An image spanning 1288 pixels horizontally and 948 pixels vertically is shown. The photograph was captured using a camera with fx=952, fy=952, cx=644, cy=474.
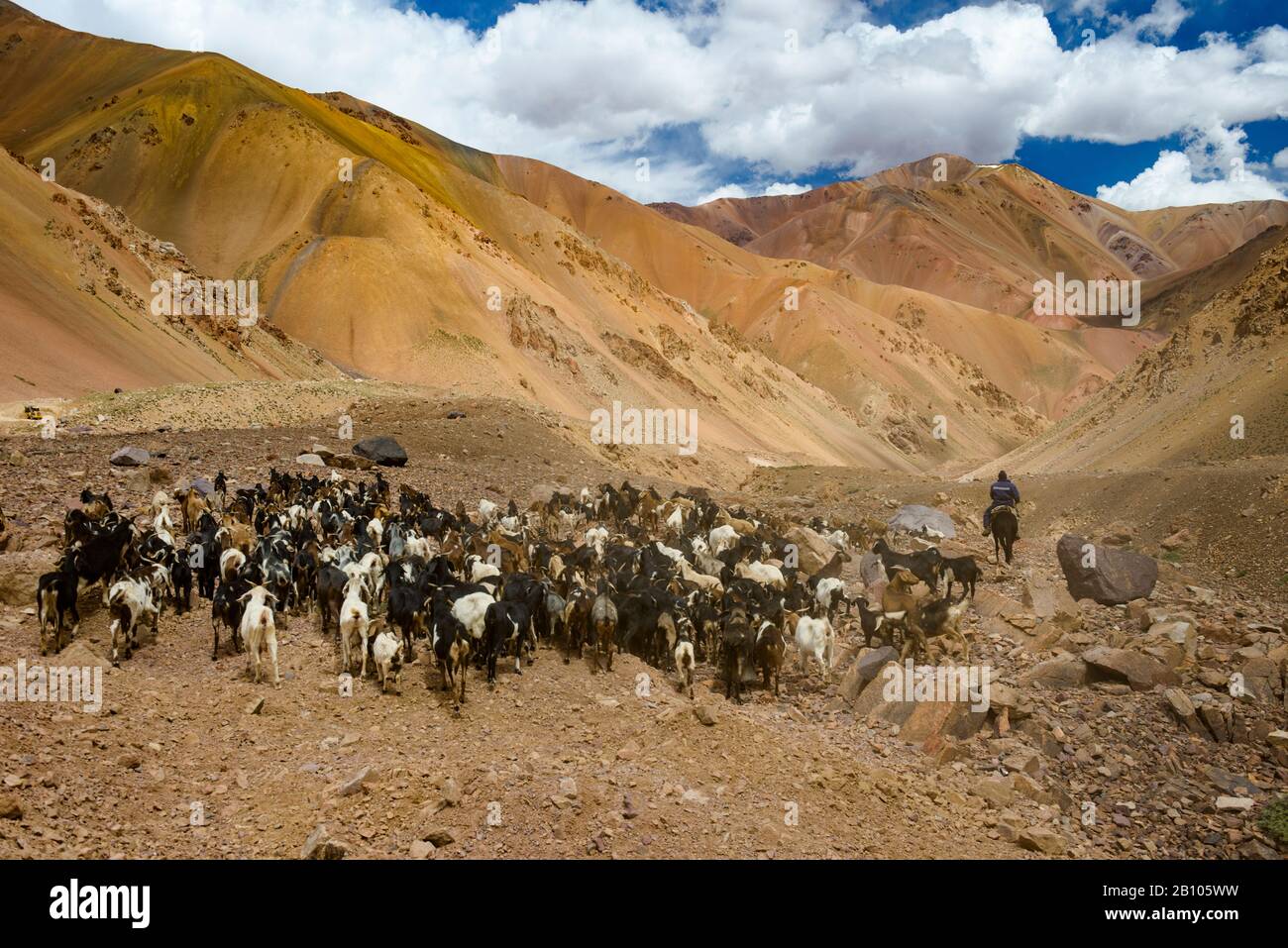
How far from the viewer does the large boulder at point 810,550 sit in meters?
20.7

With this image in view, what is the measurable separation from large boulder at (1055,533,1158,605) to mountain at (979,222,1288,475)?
13034 mm

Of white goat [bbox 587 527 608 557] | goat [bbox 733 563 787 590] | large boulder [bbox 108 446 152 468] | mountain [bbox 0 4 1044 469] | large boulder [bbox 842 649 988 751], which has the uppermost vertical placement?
mountain [bbox 0 4 1044 469]

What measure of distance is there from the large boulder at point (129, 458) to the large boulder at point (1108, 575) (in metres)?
20.4

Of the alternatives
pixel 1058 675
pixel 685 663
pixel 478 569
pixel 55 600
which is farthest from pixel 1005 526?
pixel 55 600

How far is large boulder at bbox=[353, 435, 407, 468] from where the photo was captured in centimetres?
2692

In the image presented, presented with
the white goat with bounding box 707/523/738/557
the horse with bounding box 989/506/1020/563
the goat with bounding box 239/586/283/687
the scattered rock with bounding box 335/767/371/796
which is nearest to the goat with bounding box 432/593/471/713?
the goat with bounding box 239/586/283/687

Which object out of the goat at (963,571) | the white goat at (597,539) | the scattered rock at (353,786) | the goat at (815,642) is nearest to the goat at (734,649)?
the goat at (815,642)

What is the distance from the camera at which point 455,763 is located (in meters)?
9.55

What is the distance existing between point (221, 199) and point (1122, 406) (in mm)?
63464

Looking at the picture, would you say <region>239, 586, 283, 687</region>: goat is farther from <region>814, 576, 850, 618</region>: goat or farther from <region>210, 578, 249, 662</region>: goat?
<region>814, 576, 850, 618</region>: goat

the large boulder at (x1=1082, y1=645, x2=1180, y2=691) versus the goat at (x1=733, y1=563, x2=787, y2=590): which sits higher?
the goat at (x1=733, y1=563, x2=787, y2=590)

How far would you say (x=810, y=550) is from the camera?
21172 mm

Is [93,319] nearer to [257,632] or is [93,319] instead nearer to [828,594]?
[257,632]

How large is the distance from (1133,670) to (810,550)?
8.31 meters
